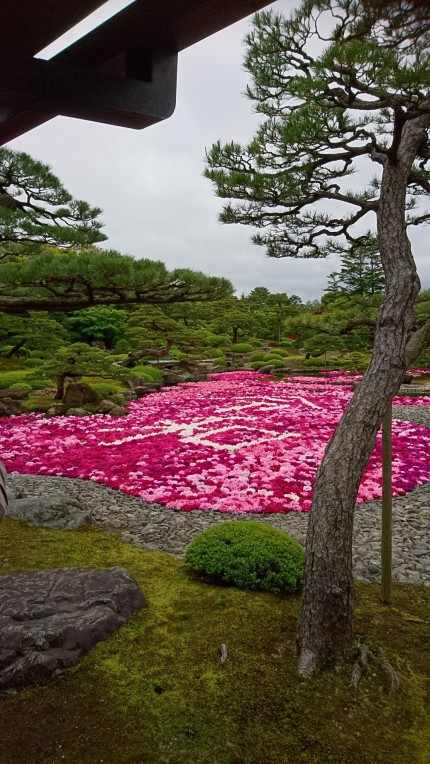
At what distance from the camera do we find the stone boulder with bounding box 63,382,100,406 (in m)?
14.0

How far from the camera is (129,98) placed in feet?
4.90

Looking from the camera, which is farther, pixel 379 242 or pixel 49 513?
pixel 49 513

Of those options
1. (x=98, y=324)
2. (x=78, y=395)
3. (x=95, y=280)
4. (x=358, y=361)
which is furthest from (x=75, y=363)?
(x=358, y=361)

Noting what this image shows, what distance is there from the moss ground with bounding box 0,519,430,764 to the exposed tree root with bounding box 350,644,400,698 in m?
0.04

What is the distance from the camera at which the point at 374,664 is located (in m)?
2.88

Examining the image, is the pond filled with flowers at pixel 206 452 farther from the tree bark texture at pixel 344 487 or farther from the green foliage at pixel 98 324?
the green foliage at pixel 98 324

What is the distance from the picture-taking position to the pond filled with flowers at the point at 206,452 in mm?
7176

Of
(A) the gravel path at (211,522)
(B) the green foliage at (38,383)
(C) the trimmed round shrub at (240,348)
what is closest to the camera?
(A) the gravel path at (211,522)

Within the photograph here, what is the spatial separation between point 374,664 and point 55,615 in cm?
199

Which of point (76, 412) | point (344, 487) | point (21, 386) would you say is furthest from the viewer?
point (21, 386)

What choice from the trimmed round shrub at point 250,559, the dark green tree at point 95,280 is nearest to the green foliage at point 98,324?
the dark green tree at point 95,280

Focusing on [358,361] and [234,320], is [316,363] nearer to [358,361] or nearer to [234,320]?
[358,361]

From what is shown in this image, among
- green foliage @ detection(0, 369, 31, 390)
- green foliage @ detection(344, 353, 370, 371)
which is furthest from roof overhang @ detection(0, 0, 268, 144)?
green foliage @ detection(344, 353, 370, 371)

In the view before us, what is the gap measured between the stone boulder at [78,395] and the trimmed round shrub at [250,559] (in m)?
10.4
